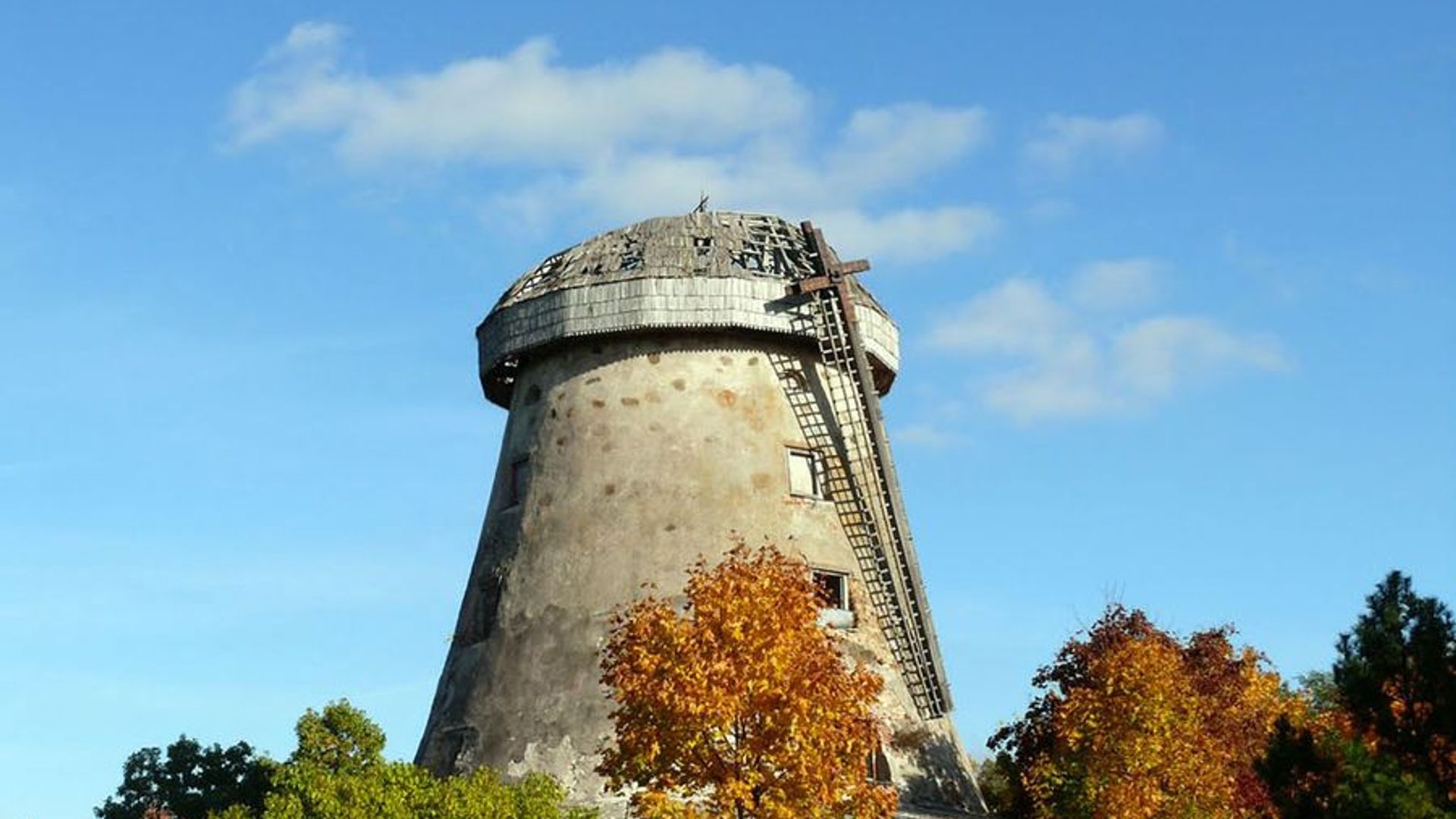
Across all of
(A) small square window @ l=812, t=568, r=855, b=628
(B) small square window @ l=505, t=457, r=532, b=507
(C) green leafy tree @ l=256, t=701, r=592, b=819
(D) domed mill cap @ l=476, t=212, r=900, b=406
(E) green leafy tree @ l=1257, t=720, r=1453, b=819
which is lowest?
(E) green leafy tree @ l=1257, t=720, r=1453, b=819

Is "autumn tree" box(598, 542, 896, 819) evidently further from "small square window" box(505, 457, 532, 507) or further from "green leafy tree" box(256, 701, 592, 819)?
"small square window" box(505, 457, 532, 507)

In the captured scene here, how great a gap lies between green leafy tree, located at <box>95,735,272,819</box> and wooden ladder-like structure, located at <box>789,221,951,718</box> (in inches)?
520

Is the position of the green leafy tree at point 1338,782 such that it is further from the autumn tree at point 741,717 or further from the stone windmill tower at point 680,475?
the stone windmill tower at point 680,475

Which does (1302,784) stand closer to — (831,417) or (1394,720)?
(1394,720)

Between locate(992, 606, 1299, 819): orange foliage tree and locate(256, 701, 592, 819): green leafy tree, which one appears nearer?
locate(256, 701, 592, 819): green leafy tree

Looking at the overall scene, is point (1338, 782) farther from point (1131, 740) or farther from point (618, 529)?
point (618, 529)

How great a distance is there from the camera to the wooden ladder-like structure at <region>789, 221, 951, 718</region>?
3522 cm

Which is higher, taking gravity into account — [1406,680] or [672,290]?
[672,290]

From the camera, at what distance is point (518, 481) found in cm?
3747

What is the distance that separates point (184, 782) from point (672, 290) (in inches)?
599

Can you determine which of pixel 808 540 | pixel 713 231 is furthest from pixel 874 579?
pixel 713 231

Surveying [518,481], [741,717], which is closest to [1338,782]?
[741,717]

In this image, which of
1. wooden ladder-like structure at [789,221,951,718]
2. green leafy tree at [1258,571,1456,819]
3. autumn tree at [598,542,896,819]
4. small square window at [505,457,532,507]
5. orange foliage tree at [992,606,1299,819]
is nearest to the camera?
green leafy tree at [1258,571,1456,819]

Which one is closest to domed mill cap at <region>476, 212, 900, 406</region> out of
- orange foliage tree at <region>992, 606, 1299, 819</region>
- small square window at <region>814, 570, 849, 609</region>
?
small square window at <region>814, 570, 849, 609</region>
